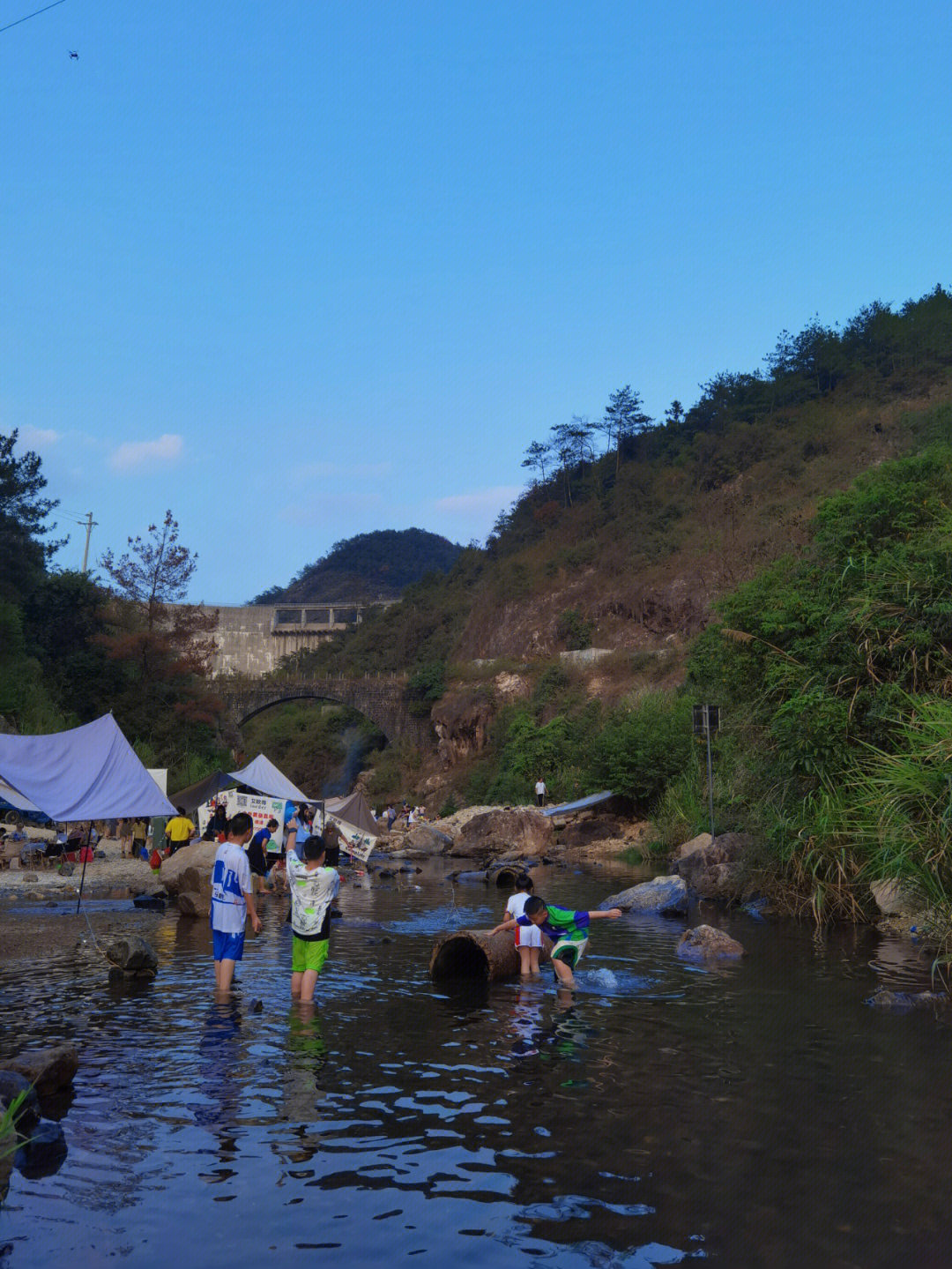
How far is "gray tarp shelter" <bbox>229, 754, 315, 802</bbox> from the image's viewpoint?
25.3m

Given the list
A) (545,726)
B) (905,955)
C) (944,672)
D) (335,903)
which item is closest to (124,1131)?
(905,955)

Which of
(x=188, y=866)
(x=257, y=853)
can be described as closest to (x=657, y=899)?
(x=257, y=853)

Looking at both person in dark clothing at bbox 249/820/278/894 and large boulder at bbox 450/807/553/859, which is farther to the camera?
large boulder at bbox 450/807/553/859

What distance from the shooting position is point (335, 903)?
19.4 m

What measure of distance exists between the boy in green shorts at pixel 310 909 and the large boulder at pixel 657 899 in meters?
8.53

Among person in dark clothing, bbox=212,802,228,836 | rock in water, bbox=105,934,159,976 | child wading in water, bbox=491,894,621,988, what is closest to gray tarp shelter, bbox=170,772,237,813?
person in dark clothing, bbox=212,802,228,836

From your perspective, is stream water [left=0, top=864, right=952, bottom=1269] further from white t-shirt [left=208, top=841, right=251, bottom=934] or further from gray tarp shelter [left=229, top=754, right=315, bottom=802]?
gray tarp shelter [left=229, top=754, right=315, bottom=802]

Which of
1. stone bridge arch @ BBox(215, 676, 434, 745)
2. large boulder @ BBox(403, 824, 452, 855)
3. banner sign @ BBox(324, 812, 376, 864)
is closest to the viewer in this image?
banner sign @ BBox(324, 812, 376, 864)

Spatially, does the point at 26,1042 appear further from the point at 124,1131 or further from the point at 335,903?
the point at 335,903

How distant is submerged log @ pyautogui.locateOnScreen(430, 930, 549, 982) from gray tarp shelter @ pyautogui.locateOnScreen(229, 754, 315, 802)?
45.7 feet

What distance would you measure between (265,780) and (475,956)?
15.1 metres

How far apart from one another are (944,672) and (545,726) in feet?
120

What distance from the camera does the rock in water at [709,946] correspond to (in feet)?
41.2

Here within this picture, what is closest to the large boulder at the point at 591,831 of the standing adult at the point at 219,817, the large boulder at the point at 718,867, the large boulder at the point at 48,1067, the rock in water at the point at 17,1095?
the standing adult at the point at 219,817
